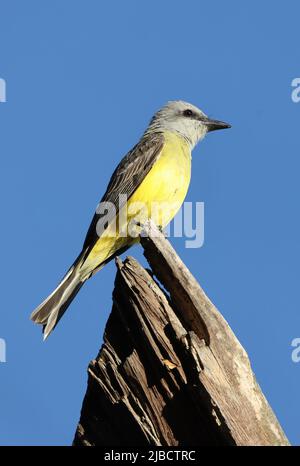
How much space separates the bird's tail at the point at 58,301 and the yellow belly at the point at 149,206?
178 mm

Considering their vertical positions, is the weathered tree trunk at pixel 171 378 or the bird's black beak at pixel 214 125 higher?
the bird's black beak at pixel 214 125

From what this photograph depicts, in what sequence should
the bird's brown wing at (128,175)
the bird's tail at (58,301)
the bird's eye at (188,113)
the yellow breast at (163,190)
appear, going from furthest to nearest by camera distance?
the bird's eye at (188,113), the bird's brown wing at (128,175), the yellow breast at (163,190), the bird's tail at (58,301)

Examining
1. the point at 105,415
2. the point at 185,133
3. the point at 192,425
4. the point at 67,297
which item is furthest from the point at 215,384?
the point at 185,133

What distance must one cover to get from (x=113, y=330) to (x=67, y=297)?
103 inches

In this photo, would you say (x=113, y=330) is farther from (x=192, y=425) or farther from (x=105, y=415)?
(x=192, y=425)

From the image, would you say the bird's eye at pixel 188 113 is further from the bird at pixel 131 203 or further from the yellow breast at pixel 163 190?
the yellow breast at pixel 163 190

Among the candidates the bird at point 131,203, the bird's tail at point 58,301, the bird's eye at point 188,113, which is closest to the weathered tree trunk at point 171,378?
the bird's tail at point 58,301

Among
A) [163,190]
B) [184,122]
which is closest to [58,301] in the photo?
[163,190]

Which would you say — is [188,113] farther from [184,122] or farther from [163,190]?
[163,190]

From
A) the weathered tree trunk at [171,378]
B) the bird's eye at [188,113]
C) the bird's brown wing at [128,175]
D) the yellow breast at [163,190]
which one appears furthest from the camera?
the bird's eye at [188,113]

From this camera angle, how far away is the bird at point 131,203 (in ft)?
28.3

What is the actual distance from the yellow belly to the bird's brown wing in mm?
68

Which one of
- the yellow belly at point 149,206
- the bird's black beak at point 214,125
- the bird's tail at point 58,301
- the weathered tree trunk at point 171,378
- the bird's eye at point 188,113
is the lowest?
the weathered tree trunk at point 171,378

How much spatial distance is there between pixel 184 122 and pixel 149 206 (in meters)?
1.95
